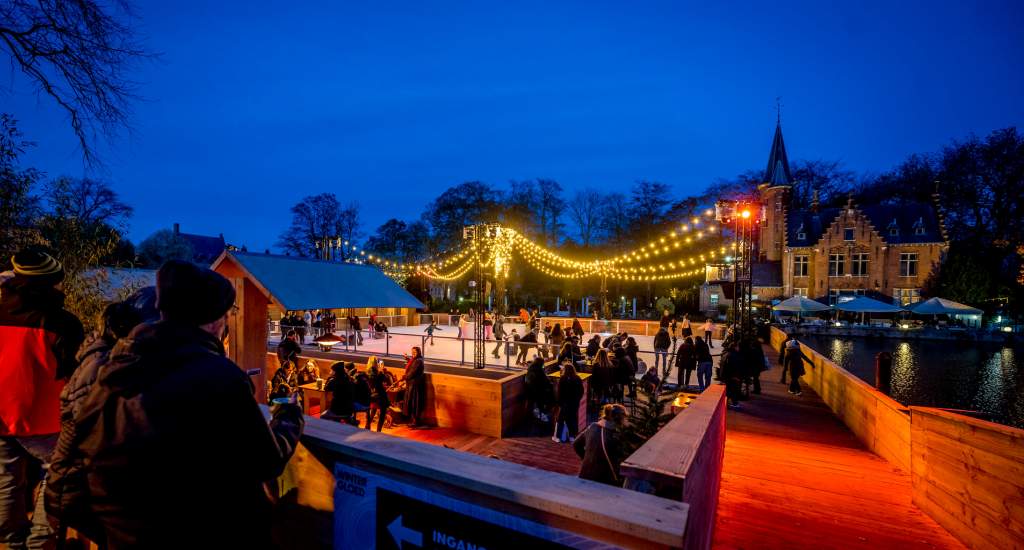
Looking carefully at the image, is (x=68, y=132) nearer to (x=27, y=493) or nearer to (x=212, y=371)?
(x=27, y=493)

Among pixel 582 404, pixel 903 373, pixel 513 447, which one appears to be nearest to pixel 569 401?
pixel 582 404

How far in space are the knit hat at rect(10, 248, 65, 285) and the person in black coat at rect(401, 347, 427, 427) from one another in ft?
21.2

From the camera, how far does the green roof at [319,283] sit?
11.1 meters

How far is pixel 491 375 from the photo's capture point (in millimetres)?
10633

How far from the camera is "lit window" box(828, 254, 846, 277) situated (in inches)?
1560

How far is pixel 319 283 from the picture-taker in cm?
1327

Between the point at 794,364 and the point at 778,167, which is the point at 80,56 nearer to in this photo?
the point at 794,364

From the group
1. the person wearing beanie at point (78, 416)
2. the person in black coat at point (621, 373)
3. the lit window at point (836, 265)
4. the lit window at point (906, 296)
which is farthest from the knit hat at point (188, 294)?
the lit window at point (836, 265)

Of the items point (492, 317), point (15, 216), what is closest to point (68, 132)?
point (15, 216)

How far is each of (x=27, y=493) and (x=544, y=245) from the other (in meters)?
41.2

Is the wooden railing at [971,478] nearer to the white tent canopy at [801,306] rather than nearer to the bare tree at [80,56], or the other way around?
the bare tree at [80,56]

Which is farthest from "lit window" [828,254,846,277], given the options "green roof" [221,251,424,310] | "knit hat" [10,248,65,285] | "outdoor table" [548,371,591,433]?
"knit hat" [10,248,65,285]

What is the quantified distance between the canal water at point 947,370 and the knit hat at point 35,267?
17.6 metres

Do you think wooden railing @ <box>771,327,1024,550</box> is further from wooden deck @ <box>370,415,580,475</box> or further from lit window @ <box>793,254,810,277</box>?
lit window @ <box>793,254,810,277</box>
